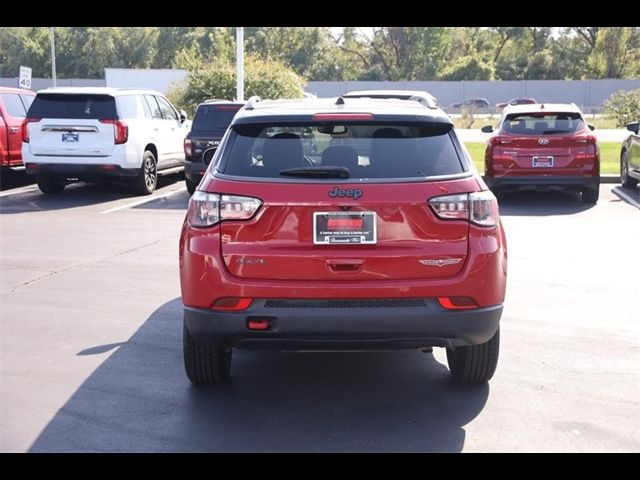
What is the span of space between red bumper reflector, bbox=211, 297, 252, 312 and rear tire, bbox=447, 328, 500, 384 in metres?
1.44

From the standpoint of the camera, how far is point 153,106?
658 inches

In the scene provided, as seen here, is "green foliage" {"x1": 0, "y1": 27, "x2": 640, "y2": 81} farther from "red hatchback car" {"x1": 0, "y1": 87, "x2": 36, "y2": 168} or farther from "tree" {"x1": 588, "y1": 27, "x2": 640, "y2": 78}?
"red hatchback car" {"x1": 0, "y1": 87, "x2": 36, "y2": 168}

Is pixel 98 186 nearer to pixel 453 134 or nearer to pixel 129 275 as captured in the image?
pixel 129 275

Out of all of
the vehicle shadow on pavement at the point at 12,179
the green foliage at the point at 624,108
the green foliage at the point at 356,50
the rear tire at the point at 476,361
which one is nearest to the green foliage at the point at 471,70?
the green foliage at the point at 356,50

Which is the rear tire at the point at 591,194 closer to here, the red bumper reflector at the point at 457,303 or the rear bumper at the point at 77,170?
the rear bumper at the point at 77,170

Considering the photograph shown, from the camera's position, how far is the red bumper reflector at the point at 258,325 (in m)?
4.68

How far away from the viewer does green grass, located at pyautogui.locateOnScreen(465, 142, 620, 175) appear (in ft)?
63.0

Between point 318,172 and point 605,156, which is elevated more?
point 318,172

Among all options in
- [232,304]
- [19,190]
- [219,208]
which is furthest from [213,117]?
[232,304]

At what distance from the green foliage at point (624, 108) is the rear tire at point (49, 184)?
28.1 meters

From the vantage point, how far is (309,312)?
4621 millimetres

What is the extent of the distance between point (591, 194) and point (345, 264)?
10362 millimetres

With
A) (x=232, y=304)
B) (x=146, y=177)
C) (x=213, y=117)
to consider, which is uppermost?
(x=213, y=117)

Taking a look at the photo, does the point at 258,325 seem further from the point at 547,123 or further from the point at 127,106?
the point at 127,106
